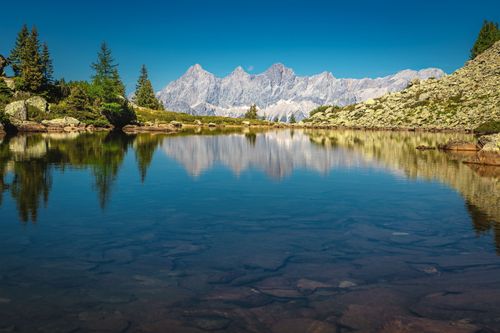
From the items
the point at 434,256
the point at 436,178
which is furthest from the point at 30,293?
the point at 436,178

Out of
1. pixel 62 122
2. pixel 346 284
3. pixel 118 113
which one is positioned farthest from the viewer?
pixel 118 113

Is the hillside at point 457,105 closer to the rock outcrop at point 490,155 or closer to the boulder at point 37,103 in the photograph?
the rock outcrop at point 490,155

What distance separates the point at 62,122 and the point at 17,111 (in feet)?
33.9

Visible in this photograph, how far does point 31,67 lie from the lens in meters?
130

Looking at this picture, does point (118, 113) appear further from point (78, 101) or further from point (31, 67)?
point (31, 67)

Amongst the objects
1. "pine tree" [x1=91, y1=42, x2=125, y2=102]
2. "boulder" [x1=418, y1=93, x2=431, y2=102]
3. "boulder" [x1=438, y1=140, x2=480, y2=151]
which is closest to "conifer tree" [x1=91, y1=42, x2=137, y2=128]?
"pine tree" [x1=91, y1=42, x2=125, y2=102]

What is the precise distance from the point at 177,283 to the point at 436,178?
25230mm

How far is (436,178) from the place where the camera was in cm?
3103

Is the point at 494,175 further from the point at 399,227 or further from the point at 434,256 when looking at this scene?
the point at 434,256

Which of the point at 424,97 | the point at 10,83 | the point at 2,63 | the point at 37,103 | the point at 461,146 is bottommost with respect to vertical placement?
the point at 461,146

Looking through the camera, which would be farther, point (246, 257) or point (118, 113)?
point (118, 113)

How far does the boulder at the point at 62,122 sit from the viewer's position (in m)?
106

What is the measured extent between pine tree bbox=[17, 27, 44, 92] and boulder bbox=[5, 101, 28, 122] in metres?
27.9

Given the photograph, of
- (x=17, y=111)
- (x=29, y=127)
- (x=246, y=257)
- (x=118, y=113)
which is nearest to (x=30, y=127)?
(x=29, y=127)
